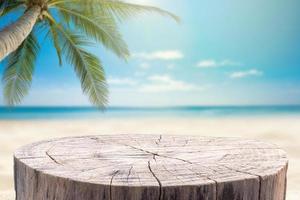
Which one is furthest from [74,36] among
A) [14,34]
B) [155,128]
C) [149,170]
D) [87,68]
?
[155,128]

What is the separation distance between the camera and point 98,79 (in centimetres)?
777

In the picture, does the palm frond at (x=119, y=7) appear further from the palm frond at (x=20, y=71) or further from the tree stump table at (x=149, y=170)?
the tree stump table at (x=149, y=170)

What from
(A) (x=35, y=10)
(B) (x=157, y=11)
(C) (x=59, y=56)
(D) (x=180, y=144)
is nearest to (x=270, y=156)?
(D) (x=180, y=144)

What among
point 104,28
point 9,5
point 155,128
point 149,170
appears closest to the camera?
point 149,170

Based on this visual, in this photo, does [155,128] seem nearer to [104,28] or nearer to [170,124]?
[170,124]

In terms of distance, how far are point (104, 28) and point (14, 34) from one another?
5.60 ft

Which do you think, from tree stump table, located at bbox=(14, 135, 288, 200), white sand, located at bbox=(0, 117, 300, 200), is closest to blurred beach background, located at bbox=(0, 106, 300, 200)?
white sand, located at bbox=(0, 117, 300, 200)

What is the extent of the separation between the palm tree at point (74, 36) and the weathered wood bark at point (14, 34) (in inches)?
10.3

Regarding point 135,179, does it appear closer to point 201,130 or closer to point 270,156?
point 270,156

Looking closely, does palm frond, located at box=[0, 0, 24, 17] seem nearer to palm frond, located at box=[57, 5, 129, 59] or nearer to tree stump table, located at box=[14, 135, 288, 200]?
palm frond, located at box=[57, 5, 129, 59]

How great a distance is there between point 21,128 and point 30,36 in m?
17.4

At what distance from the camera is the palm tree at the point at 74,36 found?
7188mm

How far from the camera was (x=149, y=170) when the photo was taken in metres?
2.13

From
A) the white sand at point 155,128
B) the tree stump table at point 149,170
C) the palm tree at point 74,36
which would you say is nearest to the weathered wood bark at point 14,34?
the palm tree at point 74,36
